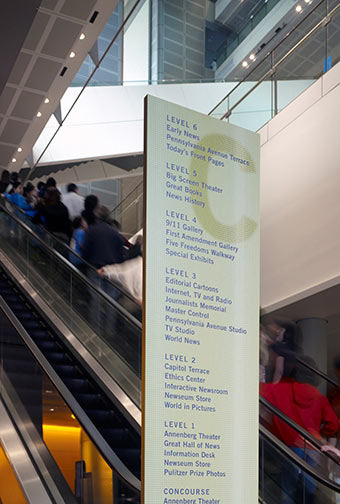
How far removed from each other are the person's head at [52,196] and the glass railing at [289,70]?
263 cm

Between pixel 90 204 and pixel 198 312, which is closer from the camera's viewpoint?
pixel 198 312

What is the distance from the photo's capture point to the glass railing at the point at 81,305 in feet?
23.1

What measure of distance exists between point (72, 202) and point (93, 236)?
2.02 m

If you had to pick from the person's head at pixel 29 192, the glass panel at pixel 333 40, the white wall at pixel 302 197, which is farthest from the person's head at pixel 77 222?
the glass panel at pixel 333 40

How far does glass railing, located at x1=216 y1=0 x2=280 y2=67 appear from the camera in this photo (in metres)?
17.6

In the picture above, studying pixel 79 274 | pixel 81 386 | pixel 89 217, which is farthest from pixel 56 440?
pixel 89 217

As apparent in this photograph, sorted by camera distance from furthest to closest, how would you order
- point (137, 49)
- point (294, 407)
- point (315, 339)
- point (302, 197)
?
point (137, 49), point (315, 339), point (302, 197), point (294, 407)

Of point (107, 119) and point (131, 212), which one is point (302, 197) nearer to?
point (131, 212)

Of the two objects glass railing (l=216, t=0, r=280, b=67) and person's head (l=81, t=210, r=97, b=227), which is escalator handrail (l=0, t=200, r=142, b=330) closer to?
person's head (l=81, t=210, r=97, b=227)

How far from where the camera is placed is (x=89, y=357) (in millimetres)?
7582

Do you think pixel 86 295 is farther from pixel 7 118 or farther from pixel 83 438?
pixel 7 118

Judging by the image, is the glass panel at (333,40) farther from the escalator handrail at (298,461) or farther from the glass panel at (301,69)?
the escalator handrail at (298,461)

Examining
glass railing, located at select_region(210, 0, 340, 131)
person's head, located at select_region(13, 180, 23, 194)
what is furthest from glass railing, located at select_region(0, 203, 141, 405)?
glass railing, located at select_region(210, 0, 340, 131)

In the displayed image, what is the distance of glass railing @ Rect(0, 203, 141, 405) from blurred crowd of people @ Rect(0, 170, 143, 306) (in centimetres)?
21
